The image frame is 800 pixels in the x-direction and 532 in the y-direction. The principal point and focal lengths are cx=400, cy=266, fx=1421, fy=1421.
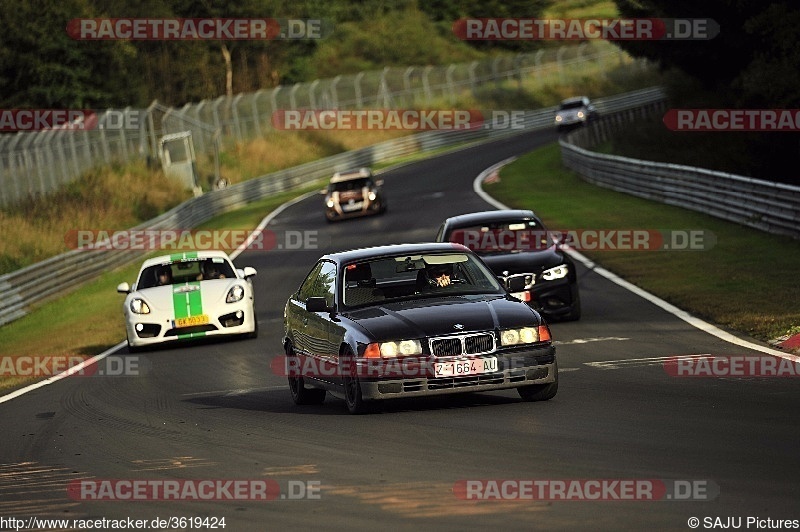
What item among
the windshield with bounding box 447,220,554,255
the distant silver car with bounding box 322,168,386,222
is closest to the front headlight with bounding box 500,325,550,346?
the windshield with bounding box 447,220,554,255

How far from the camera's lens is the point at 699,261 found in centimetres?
2391

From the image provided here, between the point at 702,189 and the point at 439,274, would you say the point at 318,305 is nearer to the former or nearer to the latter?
the point at 439,274

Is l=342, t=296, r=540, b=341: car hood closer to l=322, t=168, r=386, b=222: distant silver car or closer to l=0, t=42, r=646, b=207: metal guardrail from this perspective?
l=0, t=42, r=646, b=207: metal guardrail

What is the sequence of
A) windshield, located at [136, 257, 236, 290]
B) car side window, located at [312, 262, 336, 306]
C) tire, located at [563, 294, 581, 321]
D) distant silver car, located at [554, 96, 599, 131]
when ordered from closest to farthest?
car side window, located at [312, 262, 336, 306], tire, located at [563, 294, 581, 321], windshield, located at [136, 257, 236, 290], distant silver car, located at [554, 96, 599, 131]

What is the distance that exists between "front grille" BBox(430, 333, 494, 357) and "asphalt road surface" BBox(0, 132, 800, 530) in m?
0.47

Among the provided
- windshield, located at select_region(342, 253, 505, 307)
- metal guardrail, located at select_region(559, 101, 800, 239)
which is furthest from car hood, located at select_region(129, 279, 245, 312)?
metal guardrail, located at select_region(559, 101, 800, 239)

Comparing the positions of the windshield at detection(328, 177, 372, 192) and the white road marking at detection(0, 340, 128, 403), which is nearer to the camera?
the white road marking at detection(0, 340, 128, 403)

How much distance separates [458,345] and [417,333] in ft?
1.06

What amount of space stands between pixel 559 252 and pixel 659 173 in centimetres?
1947

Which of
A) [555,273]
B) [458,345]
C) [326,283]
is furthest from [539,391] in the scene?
[555,273]

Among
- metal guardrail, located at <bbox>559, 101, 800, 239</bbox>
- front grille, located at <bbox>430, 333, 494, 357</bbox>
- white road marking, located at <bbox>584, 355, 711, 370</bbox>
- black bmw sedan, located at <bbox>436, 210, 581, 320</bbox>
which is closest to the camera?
front grille, located at <bbox>430, 333, 494, 357</bbox>

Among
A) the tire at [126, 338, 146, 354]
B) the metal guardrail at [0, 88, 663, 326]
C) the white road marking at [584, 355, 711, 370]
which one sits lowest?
the metal guardrail at [0, 88, 663, 326]

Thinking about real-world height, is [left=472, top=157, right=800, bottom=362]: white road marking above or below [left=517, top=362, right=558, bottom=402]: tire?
below

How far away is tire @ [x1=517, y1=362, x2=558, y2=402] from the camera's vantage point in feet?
36.5
